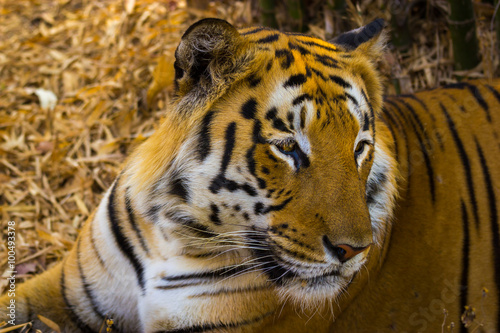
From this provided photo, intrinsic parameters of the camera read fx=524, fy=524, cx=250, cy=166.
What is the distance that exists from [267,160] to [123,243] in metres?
0.82

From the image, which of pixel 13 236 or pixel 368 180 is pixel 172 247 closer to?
pixel 368 180

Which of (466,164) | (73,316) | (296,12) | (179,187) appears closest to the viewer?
(179,187)

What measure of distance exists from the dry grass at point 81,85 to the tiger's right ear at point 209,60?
37.9 inches

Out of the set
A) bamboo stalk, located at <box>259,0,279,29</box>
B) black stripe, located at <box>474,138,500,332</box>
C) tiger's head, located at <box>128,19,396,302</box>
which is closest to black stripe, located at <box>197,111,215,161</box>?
tiger's head, located at <box>128,19,396,302</box>

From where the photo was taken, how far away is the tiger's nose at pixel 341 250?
163 centimetres

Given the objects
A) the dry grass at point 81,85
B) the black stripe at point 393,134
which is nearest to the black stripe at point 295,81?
the black stripe at point 393,134

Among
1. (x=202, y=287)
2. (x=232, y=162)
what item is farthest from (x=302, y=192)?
(x=202, y=287)

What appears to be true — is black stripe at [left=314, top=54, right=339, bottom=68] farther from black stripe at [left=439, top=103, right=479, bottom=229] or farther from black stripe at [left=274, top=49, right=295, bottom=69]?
black stripe at [left=439, top=103, right=479, bottom=229]

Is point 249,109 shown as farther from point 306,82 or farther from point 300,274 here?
point 300,274

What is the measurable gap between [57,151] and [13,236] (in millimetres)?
755

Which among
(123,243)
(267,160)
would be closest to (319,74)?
(267,160)

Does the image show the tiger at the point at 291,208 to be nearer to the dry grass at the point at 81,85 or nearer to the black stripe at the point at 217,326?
the black stripe at the point at 217,326

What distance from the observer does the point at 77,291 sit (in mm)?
2359

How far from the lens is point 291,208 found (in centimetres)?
171
